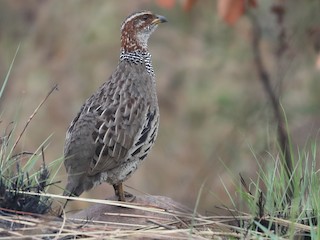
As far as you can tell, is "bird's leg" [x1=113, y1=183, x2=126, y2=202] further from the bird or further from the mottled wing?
the mottled wing

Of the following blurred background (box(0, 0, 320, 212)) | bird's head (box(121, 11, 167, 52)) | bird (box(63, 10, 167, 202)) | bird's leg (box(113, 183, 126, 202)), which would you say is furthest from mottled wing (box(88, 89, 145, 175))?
blurred background (box(0, 0, 320, 212))

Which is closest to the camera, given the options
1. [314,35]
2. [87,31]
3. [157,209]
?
[157,209]

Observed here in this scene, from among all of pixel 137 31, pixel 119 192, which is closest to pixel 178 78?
pixel 137 31

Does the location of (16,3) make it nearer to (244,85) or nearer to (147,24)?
(244,85)

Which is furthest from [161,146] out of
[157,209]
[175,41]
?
[157,209]

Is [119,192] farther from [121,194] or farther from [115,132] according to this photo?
[115,132]

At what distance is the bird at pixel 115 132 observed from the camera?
6.41m

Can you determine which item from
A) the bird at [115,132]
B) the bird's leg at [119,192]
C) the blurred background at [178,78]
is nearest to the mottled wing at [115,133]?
the bird at [115,132]

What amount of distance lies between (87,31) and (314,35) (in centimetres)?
495

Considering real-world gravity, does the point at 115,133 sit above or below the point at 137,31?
below

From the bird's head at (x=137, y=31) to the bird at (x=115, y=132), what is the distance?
7.5 inches

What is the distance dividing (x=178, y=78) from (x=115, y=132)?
7.56 meters

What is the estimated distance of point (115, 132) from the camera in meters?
6.58

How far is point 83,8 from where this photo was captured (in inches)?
573
